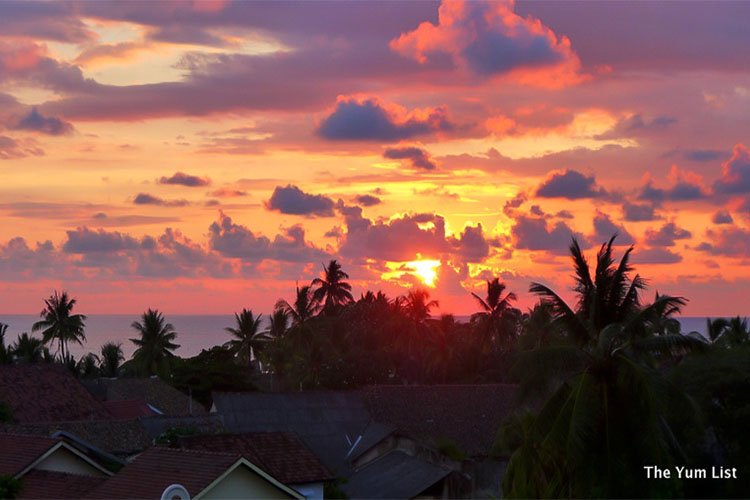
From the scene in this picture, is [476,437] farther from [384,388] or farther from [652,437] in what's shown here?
[652,437]

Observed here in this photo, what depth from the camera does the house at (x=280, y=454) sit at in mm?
33406

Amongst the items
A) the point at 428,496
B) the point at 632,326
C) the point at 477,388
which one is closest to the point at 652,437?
the point at 632,326

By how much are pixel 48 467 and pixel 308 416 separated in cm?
2585

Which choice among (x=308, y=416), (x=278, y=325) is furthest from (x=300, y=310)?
(x=308, y=416)

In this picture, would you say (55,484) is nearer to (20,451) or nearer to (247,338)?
(20,451)

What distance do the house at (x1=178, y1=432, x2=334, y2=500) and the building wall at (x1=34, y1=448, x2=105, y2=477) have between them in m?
4.08

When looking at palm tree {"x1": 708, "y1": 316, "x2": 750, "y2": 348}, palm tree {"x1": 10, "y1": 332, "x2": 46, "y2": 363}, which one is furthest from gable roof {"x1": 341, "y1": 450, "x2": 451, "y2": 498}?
palm tree {"x1": 10, "y1": 332, "x2": 46, "y2": 363}

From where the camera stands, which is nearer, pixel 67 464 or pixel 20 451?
pixel 20 451

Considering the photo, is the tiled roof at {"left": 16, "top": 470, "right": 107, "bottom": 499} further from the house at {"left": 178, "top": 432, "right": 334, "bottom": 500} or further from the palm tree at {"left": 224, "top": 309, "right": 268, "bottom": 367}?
the palm tree at {"left": 224, "top": 309, "right": 268, "bottom": 367}

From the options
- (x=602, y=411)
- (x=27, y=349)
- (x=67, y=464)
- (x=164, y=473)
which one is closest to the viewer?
(x=602, y=411)

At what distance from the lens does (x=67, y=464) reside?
3084cm

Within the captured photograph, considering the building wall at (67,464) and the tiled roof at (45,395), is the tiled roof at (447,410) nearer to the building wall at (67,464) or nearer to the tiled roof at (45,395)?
the tiled roof at (45,395)

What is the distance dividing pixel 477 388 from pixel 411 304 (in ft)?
90.8

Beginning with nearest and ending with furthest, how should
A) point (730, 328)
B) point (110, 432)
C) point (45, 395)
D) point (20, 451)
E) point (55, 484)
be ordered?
point (55, 484) → point (20, 451) → point (110, 432) → point (45, 395) → point (730, 328)
